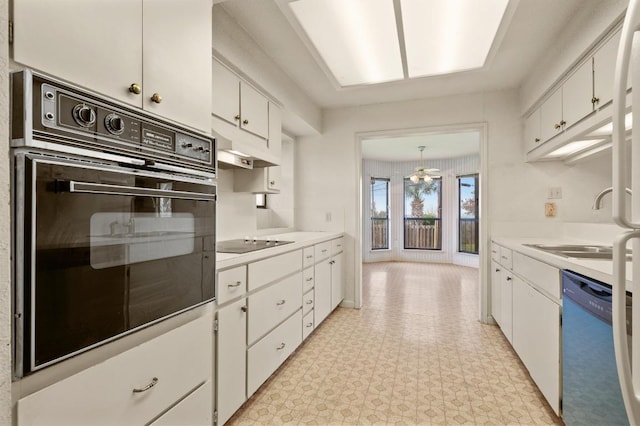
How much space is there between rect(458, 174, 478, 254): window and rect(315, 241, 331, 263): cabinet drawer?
15.8ft

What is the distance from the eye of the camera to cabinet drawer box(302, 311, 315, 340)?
2.50 m

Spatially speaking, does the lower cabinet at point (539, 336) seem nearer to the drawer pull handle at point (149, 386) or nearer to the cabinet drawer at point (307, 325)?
the cabinet drawer at point (307, 325)

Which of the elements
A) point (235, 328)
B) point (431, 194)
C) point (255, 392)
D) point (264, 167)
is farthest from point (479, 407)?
point (431, 194)

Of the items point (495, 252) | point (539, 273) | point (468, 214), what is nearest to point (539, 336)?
point (539, 273)

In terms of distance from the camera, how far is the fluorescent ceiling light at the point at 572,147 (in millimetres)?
2198

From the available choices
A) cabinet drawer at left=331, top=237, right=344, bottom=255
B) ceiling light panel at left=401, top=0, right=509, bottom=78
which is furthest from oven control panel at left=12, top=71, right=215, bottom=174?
Answer: cabinet drawer at left=331, top=237, right=344, bottom=255

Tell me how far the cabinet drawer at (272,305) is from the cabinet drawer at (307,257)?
128mm

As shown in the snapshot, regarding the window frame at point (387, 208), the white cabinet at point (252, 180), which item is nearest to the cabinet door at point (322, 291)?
the white cabinet at point (252, 180)

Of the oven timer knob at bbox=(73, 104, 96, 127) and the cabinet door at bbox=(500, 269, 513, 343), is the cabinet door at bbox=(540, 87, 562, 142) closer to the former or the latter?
the cabinet door at bbox=(500, 269, 513, 343)

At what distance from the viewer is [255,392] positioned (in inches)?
75.1

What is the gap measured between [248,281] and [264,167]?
1.17 meters

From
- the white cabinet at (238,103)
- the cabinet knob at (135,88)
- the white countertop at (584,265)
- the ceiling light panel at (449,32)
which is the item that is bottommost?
the white countertop at (584,265)

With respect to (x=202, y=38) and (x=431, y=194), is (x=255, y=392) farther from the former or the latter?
(x=431, y=194)

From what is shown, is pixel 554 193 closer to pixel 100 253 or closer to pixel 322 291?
pixel 322 291
